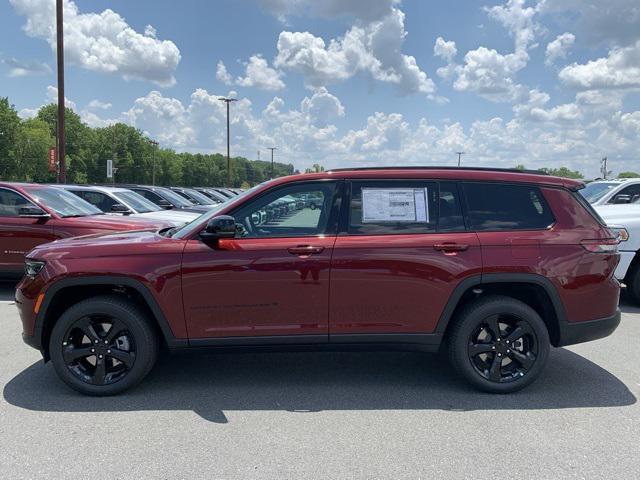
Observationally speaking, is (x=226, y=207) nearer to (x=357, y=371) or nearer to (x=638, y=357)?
(x=357, y=371)

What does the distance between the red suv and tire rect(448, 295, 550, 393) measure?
11mm

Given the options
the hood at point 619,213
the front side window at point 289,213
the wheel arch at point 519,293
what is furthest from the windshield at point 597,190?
the front side window at point 289,213

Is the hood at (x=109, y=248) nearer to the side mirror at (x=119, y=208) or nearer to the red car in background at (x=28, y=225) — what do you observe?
the red car in background at (x=28, y=225)

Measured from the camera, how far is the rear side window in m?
4.17

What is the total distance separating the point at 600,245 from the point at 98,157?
10640 cm

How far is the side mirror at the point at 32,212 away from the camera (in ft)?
24.7

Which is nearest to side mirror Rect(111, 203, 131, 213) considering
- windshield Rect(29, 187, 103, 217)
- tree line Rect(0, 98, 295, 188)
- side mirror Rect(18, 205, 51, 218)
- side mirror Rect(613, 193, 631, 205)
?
windshield Rect(29, 187, 103, 217)

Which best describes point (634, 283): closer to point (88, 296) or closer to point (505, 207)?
point (505, 207)

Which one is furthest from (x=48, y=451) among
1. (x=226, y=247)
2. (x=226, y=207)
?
(x=226, y=207)

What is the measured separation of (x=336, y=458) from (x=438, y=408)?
3.55ft

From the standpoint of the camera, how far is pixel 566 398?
4117 millimetres

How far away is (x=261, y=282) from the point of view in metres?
3.94

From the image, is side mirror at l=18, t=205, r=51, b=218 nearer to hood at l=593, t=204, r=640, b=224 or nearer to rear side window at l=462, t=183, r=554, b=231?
rear side window at l=462, t=183, r=554, b=231

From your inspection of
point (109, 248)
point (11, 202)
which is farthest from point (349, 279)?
point (11, 202)
